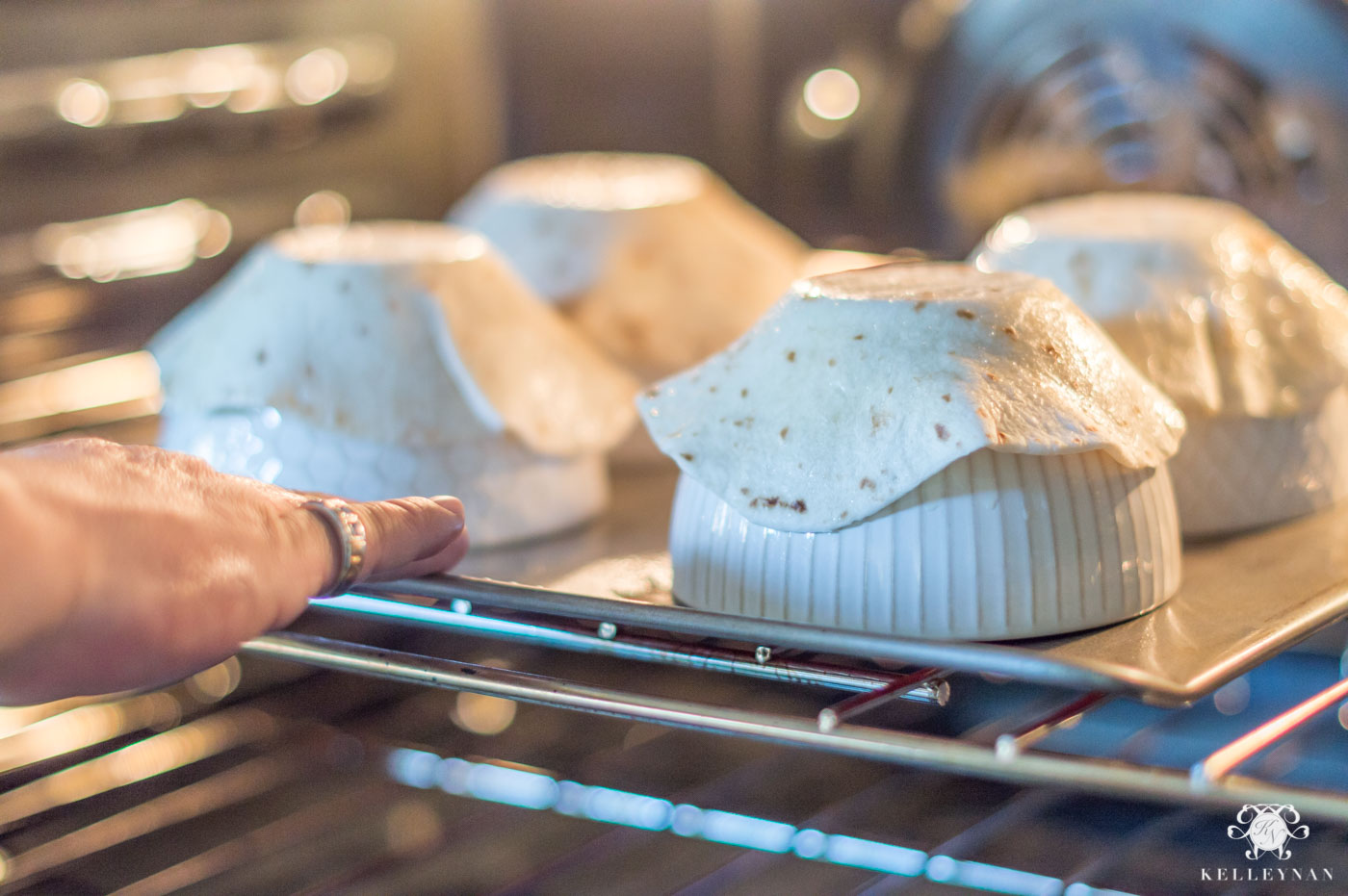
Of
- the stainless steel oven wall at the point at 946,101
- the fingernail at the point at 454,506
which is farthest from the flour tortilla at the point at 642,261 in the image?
the fingernail at the point at 454,506

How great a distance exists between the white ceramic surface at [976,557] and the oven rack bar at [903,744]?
0.25 feet

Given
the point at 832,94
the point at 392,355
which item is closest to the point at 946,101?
the point at 832,94

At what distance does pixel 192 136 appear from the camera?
125cm

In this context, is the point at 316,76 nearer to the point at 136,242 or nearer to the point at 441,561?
the point at 136,242

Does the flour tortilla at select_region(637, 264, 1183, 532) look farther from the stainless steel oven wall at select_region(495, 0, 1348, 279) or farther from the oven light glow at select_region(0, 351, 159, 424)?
the oven light glow at select_region(0, 351, 159, 424)

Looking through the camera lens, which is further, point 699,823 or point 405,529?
point 699,823

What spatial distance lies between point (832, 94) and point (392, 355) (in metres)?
0.68

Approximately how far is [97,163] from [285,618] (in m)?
0.75

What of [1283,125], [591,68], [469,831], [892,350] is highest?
[591,68]

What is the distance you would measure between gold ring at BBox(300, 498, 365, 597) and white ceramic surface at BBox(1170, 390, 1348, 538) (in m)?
0.46

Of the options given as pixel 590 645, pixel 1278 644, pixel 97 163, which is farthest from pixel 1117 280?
pixel 97 163

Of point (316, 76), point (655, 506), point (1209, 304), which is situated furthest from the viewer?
point (316, 76)

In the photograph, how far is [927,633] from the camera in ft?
2.04

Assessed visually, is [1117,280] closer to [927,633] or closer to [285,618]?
[927,633]
